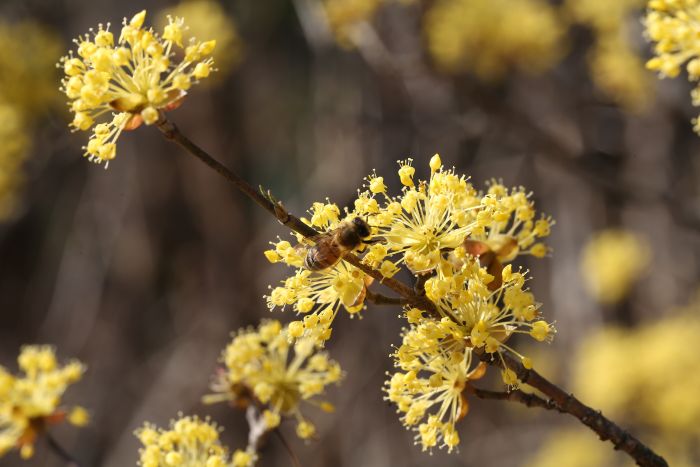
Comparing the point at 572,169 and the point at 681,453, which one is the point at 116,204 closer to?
the point at 572,169

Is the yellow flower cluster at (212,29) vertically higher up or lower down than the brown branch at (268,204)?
higher up

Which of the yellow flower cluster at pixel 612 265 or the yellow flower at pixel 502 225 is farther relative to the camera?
the yellow flower cluster at pixel 612 265

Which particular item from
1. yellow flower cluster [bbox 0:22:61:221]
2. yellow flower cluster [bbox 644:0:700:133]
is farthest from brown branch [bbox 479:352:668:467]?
yellow flower cluster [bbox 0:22:61:221]

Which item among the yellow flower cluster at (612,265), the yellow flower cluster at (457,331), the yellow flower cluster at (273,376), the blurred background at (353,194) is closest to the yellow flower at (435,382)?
the yellow flower cluster at (457,331)

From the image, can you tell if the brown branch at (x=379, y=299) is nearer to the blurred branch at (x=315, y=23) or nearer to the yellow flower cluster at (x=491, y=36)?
the yellow flower cluster at (x=491, y=36)

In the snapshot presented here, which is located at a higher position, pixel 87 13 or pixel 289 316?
pixel 87 13

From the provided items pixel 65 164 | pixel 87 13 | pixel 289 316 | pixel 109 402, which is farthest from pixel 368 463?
pixel 87 13
